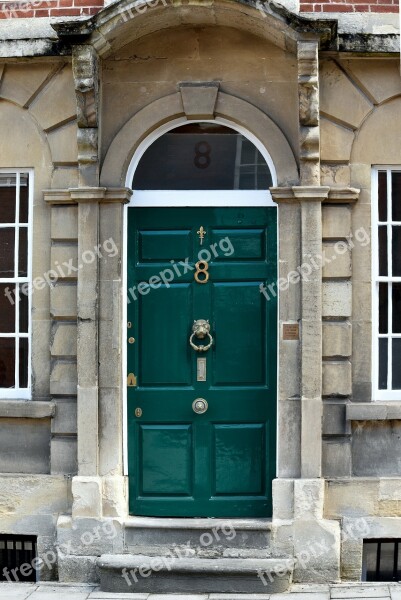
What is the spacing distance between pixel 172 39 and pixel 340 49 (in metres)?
1.34

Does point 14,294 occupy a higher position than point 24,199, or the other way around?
point 24,199

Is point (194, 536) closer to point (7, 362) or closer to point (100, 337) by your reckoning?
point (100, 337)

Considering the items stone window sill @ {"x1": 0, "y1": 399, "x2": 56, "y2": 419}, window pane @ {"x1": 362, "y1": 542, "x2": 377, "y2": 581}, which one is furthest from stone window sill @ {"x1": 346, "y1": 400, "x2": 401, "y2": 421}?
stone window sill @ {"x1": 0, "y1": 399, "x2": 56, "y2": 419}

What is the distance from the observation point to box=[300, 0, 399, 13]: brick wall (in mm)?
8336

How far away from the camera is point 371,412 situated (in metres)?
8.23

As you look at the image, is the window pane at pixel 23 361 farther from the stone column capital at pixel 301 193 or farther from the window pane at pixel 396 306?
the window pane at pixel 396 306

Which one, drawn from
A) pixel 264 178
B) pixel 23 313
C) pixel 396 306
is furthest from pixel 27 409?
pixel 396 306

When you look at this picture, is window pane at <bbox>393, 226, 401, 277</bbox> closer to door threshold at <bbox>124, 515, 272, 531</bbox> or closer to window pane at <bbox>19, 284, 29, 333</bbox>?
door threshold at <bbox>124, 515, 272, 531</bbox>

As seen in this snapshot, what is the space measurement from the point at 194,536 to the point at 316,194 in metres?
2.85

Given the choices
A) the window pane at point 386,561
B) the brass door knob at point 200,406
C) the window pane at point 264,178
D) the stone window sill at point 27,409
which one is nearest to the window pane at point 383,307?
the window pane at point 264,178

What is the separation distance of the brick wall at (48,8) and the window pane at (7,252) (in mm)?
1751

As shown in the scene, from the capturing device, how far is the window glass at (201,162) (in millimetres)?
8539

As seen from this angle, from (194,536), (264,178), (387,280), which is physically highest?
(264,178)

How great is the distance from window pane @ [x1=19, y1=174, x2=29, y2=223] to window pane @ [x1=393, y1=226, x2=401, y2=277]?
3021 millimetres
